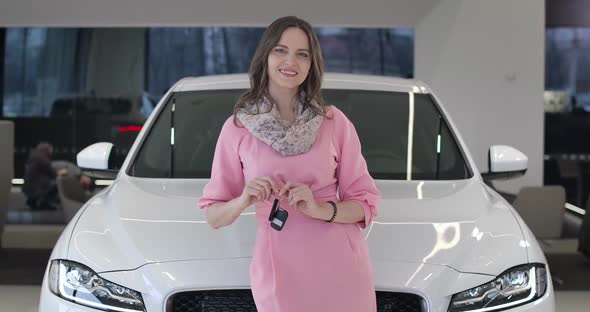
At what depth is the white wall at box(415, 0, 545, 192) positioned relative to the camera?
28.2 feet

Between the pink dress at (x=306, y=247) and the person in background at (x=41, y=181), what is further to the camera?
the person in background at (x=41, y=181)

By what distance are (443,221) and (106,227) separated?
3.80 ft

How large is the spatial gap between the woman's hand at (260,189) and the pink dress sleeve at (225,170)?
0.19 metres

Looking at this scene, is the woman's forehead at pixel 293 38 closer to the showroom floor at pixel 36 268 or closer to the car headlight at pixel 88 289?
the car headlight at pixel 88 289

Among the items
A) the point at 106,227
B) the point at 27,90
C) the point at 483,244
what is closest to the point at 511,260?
the point at 483,244

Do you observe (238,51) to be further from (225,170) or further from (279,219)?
(279,219)

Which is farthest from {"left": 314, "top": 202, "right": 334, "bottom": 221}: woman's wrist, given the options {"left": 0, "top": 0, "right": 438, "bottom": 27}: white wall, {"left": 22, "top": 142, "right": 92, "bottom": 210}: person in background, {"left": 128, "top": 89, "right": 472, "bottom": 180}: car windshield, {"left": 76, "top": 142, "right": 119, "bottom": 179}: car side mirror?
{"left": 22, "top": 142, "right": 92, "bottom": 210}: person in background

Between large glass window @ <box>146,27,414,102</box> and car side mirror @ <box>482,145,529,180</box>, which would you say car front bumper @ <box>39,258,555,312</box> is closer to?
car side mirror @ <box>482,145,529,180</box>

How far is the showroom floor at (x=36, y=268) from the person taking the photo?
6121 mm

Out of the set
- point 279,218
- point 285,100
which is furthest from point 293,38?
point 279,218

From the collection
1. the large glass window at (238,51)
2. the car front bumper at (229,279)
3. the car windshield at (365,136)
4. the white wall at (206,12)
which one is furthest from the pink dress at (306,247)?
the large glass window at (238,51)

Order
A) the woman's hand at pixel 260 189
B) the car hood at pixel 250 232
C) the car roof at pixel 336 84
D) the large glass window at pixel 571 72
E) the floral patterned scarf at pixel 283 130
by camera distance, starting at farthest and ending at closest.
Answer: the large glass window at pixel 571 72 < the car roof at pixel 336 84 < the car hood at pixel 250 232 < the floral patterned scarf at pixel 283 130 < the woman's hand at pixel 260 189

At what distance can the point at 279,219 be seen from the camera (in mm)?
2406

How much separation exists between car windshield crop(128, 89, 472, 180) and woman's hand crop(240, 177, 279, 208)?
5.39 ft
